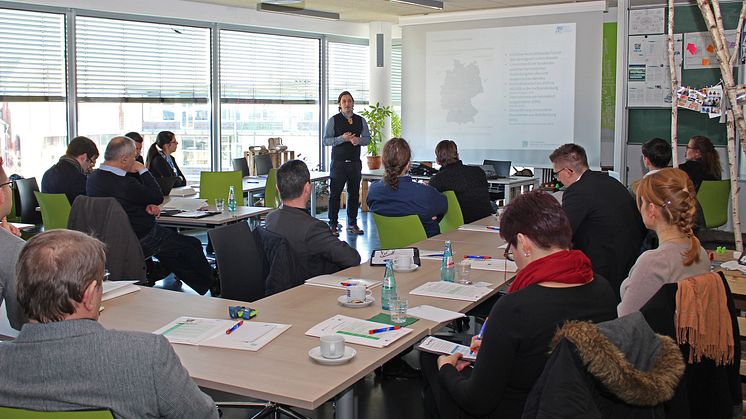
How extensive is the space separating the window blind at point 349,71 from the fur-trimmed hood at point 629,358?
10.7 metres

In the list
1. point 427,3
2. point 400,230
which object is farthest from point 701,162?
point 427,3

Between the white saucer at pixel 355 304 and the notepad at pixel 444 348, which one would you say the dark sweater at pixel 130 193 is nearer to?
the white saucer at pixel 355 304

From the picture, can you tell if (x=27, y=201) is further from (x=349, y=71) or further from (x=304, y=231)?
(x=349, y=71)

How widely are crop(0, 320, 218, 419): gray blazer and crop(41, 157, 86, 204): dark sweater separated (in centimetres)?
481

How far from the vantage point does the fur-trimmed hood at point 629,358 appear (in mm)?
2014

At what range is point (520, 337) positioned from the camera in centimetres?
248

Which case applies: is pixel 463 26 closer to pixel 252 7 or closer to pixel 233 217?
pixel 252 7

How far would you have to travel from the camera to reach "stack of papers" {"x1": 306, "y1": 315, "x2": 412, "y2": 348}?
9.64 feet

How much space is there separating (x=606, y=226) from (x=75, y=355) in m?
3.44

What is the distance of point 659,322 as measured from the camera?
2.74 meters

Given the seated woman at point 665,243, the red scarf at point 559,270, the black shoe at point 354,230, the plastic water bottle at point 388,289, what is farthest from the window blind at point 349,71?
the red scarf at point 559,270

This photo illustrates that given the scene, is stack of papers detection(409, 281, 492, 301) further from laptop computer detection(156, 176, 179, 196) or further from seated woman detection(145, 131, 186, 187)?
seated woman detection(145, 131, 186, 187)

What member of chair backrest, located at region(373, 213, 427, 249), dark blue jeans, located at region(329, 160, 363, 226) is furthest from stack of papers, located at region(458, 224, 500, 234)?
dark blue jeans, located at region(329, 160, 363, 226)

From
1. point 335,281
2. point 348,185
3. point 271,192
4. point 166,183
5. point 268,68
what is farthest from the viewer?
point 268,68
